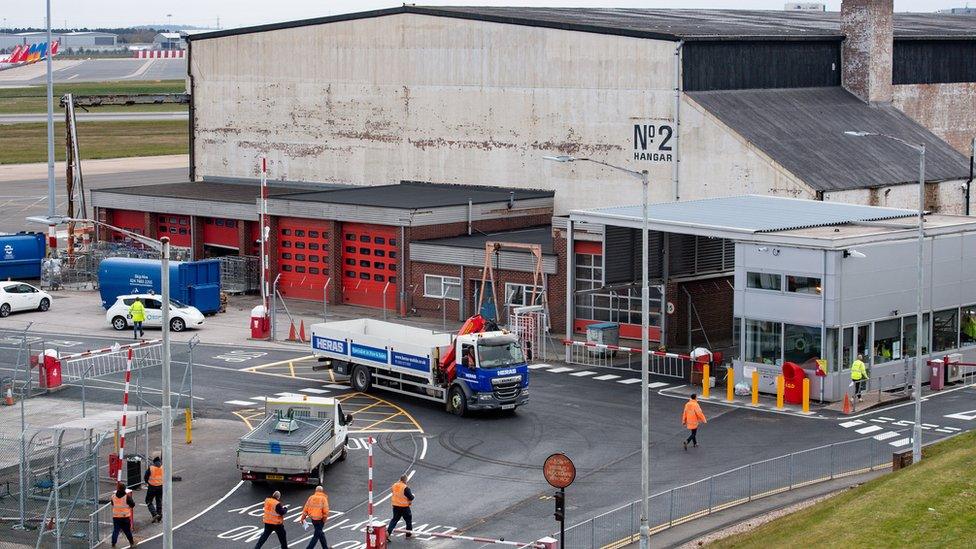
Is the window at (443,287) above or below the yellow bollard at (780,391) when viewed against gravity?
above

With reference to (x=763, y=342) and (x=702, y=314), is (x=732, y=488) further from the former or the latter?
(x=702, y=314)

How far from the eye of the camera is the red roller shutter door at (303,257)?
71.9 metres

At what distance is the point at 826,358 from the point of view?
159ft

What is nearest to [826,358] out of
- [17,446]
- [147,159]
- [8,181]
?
[17,446]

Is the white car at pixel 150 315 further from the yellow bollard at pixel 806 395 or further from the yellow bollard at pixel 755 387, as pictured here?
the yellow bollard at pixel 806 395

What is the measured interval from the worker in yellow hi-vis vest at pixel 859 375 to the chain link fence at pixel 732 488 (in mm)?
5196

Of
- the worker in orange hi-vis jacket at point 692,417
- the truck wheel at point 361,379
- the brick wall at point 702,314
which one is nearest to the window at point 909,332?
the brick wall at point 702,314

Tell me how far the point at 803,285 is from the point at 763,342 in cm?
243

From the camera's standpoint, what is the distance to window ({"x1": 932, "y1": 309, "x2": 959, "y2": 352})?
5272 cm

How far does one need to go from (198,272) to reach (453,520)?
33.8 metres

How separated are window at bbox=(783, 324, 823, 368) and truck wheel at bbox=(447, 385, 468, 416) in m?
11.1

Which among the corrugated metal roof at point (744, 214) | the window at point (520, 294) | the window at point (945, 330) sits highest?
the corrugated metal roof at point (744, 214)

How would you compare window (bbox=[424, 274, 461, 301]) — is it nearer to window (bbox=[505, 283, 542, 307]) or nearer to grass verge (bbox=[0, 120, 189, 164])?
window (bbox=[505, 283, 542, 307])

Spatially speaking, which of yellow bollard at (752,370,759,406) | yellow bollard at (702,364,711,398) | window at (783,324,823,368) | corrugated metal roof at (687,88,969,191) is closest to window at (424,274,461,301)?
corrugated metal roof at (687,88,969,191)
